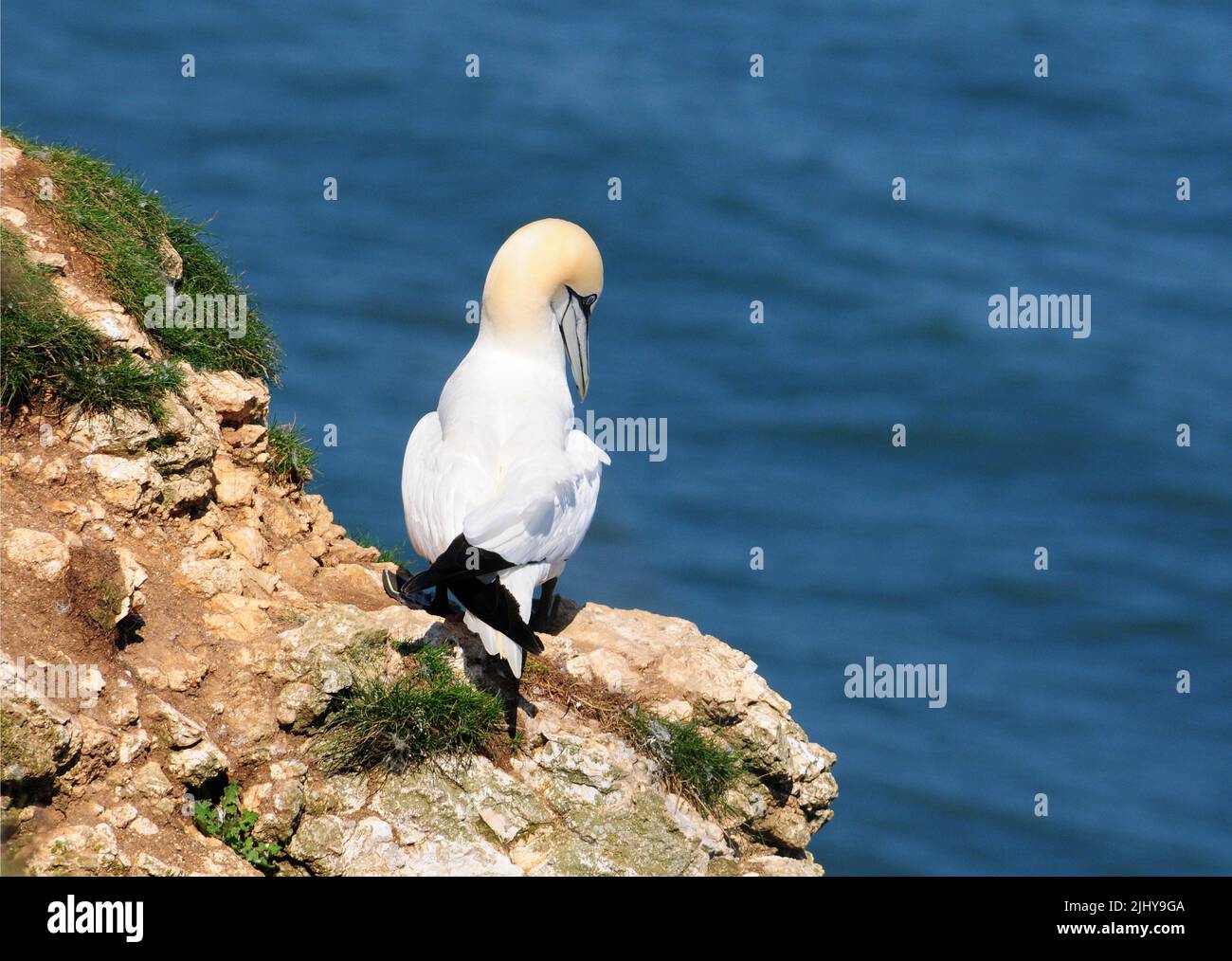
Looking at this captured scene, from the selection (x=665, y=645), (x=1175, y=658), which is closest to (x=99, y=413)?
(x=665, y=645)

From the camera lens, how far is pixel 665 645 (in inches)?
482

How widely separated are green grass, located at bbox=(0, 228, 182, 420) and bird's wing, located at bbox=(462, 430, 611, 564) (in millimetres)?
2300

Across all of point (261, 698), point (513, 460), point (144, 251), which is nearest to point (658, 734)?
point (513, 460)

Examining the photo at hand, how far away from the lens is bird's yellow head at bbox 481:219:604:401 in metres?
12.7

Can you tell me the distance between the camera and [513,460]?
1186 centimetres

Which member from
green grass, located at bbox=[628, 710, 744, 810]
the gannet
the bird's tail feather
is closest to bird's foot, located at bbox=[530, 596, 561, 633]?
the gannet

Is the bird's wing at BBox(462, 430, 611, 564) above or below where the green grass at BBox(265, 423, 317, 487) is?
below

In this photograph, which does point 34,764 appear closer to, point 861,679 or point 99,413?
point 99,413

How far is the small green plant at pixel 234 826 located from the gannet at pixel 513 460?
61.4 inches

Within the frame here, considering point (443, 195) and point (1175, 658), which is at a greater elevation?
point (443, 195)

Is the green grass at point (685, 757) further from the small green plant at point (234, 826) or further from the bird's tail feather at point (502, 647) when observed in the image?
the small green plant at point (234, 826)

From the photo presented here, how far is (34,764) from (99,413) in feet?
8.78

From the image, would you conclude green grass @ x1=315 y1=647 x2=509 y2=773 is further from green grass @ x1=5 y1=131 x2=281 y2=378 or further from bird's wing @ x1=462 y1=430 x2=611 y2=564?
green grass @ x1=5 y1=131 x2=281 y2=378

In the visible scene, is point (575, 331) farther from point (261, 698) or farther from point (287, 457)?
point (261, 698)
